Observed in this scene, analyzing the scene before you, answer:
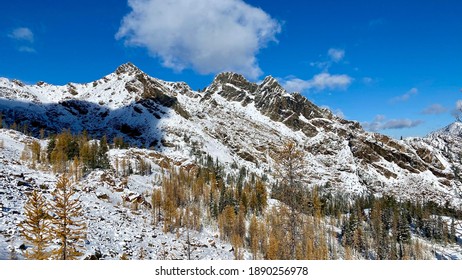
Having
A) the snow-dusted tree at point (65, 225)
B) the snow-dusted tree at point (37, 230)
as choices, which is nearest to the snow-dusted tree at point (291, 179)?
the snow-dusted tree at point (65, 225)

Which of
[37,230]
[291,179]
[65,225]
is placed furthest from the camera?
[37,230]

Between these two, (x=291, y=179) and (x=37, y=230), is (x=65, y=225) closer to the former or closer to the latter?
(x=37, y=230)

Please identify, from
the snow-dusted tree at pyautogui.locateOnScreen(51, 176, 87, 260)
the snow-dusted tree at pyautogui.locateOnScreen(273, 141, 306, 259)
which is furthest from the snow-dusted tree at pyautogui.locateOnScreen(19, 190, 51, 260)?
the snow-dusted tree at pyautogui.locateOnScreen(273, 141, 306, 259)

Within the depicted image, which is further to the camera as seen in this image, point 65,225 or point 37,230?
point 37,230

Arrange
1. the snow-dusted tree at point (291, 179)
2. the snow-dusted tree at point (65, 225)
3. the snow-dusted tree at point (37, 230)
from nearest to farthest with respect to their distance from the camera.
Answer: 1. the snow-dusted tree at point (291, 179)
2. the snow-dusted tree at point (65, 225)
3. the snow-dusted tree at point (37, 230)

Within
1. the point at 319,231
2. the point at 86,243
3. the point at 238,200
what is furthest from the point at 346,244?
the point at 86,243

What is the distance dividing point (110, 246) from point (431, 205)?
172263 millimetres

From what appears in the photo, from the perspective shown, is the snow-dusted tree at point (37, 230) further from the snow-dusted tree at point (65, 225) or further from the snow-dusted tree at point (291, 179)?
the snow-dusted tree at point (291, 179)

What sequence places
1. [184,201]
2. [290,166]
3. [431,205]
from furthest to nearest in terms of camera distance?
[431,205] → [184,201] → [290,166]

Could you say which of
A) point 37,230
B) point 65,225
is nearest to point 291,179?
point 65,225

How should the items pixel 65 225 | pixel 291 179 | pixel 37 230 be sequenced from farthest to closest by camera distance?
pixel 37 230 < pixel 65 225 < pixel 291 179
